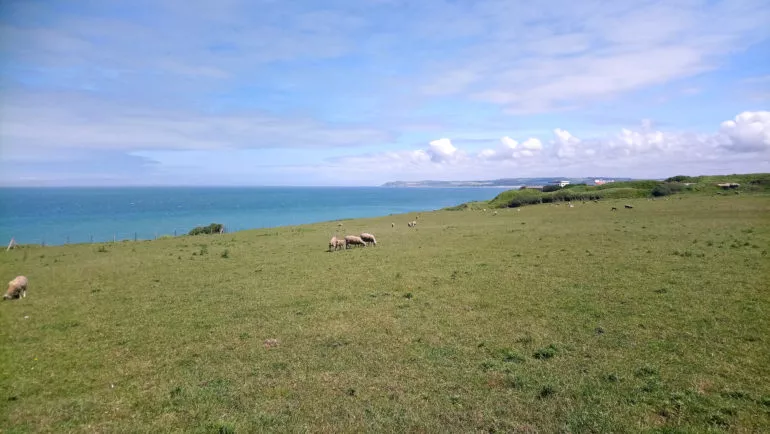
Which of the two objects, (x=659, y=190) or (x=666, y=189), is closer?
(x=666, y=189)

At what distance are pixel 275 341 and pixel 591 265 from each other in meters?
16.8

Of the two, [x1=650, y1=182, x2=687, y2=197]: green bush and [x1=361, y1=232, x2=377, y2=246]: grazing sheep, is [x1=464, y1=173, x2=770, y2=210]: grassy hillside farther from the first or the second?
[x1=361, y1=232, x2=377, y2=246]: grazing sheep

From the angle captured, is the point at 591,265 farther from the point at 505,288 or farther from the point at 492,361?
the point at 492,361

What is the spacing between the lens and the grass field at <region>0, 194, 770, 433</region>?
8414 millimetres

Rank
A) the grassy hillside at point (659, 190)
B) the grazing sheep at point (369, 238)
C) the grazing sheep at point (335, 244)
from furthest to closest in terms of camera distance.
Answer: the grassy hillside at point (659, 190)
the grazing sheep at point (369, 238)
the grazing sheep at point (335, 244)

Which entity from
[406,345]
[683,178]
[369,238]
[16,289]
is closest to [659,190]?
[683,178]

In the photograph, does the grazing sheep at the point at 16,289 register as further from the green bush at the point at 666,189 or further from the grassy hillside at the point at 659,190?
the green bush at the point at 666,189

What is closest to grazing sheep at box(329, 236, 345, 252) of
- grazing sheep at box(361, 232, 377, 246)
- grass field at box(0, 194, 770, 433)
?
grazing sheep at box(361, 232, 377, 246)

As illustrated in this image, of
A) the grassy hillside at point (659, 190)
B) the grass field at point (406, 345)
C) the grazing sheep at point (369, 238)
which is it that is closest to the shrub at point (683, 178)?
the grassy hillside at point (659, 190)

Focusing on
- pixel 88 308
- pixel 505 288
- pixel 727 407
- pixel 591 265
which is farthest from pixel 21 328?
pixel 591 265

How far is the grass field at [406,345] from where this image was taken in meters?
8.41

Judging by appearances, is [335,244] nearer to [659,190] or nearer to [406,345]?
[406,345]

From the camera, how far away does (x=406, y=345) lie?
1209 centimetres

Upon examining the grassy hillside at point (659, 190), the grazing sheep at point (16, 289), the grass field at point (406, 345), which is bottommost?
the grass field at point (406, 345)
